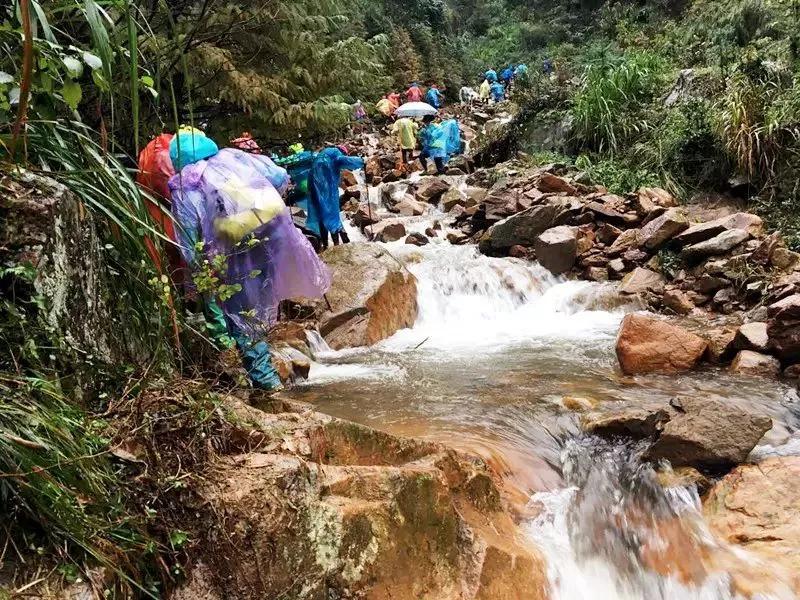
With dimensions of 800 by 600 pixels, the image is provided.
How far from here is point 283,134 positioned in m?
6.48

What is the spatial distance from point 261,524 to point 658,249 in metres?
7.58

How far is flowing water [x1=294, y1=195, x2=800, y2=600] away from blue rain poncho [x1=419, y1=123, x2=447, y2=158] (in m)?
7.83

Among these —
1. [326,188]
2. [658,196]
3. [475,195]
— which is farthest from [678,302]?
[475,195]

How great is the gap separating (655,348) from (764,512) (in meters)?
2.13

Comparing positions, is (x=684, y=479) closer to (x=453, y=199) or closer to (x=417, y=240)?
(x=417, y=240)

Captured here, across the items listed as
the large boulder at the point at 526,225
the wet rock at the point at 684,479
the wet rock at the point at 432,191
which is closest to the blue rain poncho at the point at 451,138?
the wet rock at the point at 432,191

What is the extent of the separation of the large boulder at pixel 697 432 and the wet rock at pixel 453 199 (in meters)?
8.63

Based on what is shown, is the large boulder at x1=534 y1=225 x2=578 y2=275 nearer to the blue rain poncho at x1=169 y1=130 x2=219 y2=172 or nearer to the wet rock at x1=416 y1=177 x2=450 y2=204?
the wet rock at x1=416 y1=177 x2=450 y2=204

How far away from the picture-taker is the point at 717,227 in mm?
7492

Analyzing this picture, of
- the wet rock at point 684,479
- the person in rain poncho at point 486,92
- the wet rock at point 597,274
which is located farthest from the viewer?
the person in rain poncho at point 486,92

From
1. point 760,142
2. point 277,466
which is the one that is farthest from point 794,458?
point 760,142

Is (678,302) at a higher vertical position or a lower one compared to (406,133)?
lower

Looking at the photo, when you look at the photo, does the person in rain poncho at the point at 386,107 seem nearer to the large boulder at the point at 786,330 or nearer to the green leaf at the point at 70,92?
the large boulder at the point at 786,330

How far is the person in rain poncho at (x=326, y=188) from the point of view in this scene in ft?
24.0
